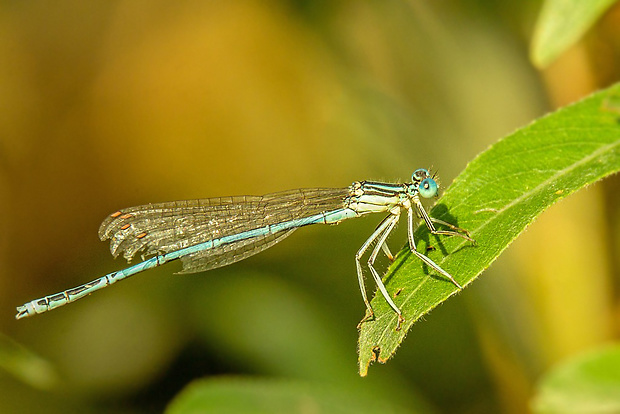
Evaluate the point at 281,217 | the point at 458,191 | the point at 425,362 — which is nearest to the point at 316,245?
the point at 281,217

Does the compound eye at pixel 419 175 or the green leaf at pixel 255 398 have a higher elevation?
the compound eye at pixel 419 175

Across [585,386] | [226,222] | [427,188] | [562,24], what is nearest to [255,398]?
[226,222]

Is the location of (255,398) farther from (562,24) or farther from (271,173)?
(271,173)

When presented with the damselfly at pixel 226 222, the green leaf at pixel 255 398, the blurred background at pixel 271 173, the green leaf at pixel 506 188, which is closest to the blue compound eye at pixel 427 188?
the damselfly at pixel 226 222

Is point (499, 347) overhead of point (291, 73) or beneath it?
beneath

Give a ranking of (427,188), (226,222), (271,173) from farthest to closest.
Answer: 1. (271,173)
2. (226,222)
3. (427,188)

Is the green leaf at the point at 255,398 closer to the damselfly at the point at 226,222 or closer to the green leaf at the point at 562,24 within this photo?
the damselfly at the point at 226,222

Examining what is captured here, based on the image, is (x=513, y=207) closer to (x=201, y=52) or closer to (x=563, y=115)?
(x=563, y=115)
